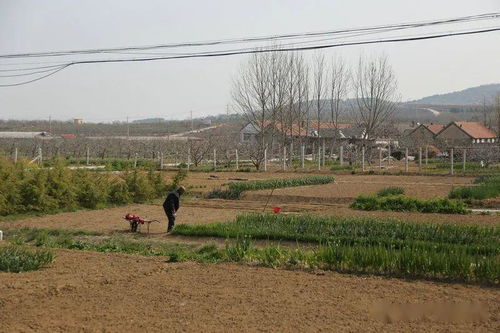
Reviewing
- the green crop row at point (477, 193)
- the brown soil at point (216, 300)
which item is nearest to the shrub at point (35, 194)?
the brown soil at point (216, 300)

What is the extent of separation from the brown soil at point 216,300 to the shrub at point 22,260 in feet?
0.73

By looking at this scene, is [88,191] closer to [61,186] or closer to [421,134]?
[61,186]

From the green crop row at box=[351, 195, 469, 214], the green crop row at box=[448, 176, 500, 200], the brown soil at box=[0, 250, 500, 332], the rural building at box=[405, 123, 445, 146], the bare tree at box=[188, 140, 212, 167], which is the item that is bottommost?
the brown soil at box=[0, 250, 500, 332]

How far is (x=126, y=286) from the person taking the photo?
9781mm

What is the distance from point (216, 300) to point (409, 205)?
13295mm

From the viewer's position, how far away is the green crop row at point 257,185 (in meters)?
26.5

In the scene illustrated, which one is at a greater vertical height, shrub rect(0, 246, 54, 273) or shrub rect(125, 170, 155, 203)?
shrub rect(125, 170, 155, 203)

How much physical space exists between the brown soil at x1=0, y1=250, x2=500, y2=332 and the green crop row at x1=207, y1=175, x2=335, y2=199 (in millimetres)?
14964

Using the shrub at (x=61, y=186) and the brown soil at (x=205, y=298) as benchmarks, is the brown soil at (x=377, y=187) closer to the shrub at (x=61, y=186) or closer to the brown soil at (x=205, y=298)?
the shrub at (x=61, y=186)

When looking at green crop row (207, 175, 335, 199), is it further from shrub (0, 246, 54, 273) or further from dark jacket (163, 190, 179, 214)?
A: shrub (0, 246, 54, 273)

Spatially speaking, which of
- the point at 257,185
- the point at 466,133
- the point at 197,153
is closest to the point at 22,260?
the point at 257,185

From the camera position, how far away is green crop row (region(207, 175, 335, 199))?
2647 cm

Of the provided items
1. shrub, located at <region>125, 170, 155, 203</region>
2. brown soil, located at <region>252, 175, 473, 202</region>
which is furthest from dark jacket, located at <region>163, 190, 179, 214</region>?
brown soil, located at <region>252, 175, 473, 202</region>

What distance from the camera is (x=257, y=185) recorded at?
2792cm
